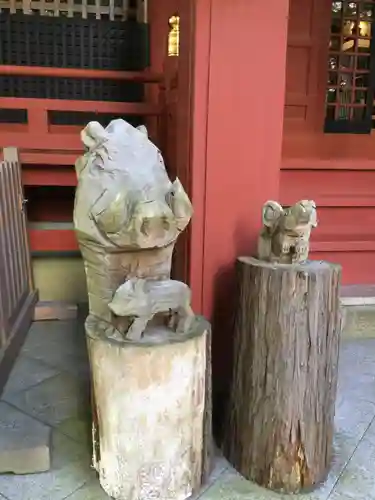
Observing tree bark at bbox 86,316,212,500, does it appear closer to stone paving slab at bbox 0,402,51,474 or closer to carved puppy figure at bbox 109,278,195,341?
carved puppy figure at bbox 109,278,195,341

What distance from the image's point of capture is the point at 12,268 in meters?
3.47

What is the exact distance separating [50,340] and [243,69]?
220cm

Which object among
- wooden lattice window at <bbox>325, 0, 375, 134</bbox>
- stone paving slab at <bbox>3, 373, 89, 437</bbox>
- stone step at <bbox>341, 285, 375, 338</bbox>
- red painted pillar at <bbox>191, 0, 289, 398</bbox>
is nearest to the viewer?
red painted pillar at <bbox>191, 0, 289, 398</bbox>

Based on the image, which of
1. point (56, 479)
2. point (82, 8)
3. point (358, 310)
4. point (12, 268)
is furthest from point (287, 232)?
point (82, 8)

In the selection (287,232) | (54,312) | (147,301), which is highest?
(287,232)

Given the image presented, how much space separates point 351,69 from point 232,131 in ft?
11.4

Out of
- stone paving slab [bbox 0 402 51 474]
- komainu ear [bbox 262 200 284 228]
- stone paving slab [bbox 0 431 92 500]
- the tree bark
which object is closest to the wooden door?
stone paving slab [bbox 0 402 51 474]

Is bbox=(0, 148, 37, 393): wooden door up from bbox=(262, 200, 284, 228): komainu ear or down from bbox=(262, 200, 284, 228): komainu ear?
down

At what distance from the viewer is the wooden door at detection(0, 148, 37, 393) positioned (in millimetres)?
3105

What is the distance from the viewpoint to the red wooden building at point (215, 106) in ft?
7.52

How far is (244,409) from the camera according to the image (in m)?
2.16

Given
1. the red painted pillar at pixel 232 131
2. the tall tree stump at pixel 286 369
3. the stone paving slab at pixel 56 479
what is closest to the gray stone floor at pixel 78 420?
the stone paving slab at pixel 56 479

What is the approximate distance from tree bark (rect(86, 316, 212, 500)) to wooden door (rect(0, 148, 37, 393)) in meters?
1.08

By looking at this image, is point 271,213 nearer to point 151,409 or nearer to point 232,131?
point 232,131
